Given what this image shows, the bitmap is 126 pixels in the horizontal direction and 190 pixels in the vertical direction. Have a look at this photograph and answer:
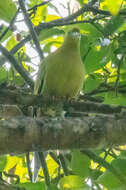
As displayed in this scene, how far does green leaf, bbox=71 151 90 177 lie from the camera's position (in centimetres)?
211

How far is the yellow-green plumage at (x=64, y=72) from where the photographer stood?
300 cm

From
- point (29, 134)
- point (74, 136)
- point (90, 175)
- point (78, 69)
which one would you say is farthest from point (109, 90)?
point (29, 134)

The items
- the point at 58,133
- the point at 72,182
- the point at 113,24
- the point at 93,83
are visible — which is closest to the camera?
the point at 58,133

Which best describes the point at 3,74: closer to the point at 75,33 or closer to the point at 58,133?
the point at 75,33

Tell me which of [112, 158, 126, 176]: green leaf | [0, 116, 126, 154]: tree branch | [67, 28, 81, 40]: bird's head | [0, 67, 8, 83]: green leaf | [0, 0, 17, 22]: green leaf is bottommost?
[112, 158, 126, 176]: green leaf

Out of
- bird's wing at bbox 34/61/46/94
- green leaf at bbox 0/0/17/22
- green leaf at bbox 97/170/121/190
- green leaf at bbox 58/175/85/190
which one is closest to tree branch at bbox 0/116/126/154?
green leaf at bbox 97/170/121/190

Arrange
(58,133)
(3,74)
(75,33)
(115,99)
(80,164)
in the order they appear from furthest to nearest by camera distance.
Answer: (75,33)
(3,74)
(115,99)
(80,164)
(58,133)

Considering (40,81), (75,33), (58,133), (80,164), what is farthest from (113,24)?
(40,81)

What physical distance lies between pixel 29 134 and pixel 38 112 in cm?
176

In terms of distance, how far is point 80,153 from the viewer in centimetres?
226

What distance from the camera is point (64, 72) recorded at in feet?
9.86

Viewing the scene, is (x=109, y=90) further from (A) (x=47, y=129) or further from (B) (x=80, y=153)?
(A) (x=47, y=129)

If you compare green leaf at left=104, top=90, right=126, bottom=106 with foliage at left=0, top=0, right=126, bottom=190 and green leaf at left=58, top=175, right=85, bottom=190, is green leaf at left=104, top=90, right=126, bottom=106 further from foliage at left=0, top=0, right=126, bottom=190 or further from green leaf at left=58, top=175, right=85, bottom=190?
green leaf at left=58, top=175, right=85, bottom=190

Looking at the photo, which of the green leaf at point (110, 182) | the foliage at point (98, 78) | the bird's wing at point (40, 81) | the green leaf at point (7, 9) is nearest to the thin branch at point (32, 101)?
the foliage at point (98, 78)
